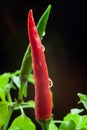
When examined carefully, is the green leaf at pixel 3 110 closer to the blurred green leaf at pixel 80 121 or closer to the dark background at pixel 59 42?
the blurred green leaf at pixel 80 121

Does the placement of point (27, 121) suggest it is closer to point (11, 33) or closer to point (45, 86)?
point (45, 86)

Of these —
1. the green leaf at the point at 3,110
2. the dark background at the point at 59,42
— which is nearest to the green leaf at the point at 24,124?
the green leaf at the point at 3,110

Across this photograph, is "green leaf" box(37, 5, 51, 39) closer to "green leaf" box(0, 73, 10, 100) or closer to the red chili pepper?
the red chili pepper

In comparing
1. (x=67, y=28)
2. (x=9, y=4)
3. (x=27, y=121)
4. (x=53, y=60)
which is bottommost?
(x=27, y=121)

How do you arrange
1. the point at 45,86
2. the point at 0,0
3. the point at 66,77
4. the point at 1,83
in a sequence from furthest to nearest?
the point at 0,0
the point at 66,77
the point at 1,83
the point at 45,86

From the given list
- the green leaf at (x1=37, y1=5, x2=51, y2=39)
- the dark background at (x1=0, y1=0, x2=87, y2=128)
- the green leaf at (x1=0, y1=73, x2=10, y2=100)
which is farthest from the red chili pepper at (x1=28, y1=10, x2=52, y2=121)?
the dark background at (x1=0, y1=0, x2=87, y2=128)

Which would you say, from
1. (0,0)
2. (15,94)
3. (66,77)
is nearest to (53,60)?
(66,77)
